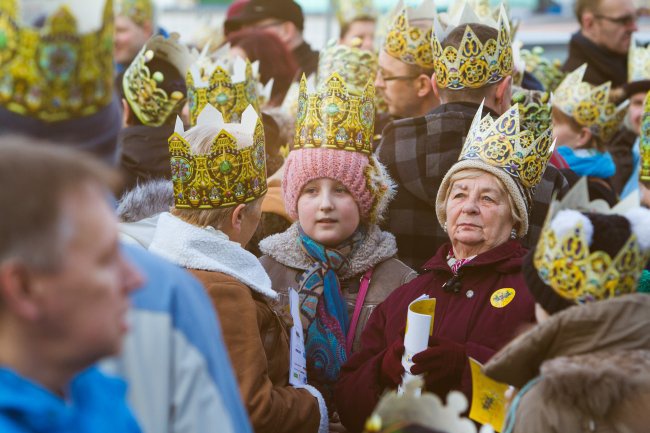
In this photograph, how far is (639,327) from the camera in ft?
9.91

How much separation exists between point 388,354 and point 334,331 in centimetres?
55

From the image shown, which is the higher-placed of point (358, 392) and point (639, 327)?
point (639, 327)

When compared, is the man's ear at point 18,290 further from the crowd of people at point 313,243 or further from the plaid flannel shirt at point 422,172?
the plaid flannel shirt at point 422,172

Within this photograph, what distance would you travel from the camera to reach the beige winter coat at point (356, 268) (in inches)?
189

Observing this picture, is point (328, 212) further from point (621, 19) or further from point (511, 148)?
point (621, 19)

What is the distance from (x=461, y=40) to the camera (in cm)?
560

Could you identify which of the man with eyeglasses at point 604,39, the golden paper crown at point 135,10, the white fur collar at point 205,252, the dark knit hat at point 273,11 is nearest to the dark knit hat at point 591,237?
the white fur collar at point 205,252

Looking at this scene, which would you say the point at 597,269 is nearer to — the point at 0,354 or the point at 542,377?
the point at 542,377

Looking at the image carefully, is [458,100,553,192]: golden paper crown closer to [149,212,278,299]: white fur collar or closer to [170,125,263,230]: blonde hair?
[170,125,263,230]: blonde hair

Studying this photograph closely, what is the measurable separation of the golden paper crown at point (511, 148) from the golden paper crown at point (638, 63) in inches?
135

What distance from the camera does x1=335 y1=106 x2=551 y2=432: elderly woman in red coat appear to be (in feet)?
13.2

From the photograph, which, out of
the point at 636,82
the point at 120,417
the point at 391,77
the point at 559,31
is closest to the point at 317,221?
the point at 391,77

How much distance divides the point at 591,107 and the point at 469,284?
3163 mm

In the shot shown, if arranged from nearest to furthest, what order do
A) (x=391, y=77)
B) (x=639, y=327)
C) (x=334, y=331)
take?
(x=639, y=327) < (x=334, y=331) < (x=391, y=77)
